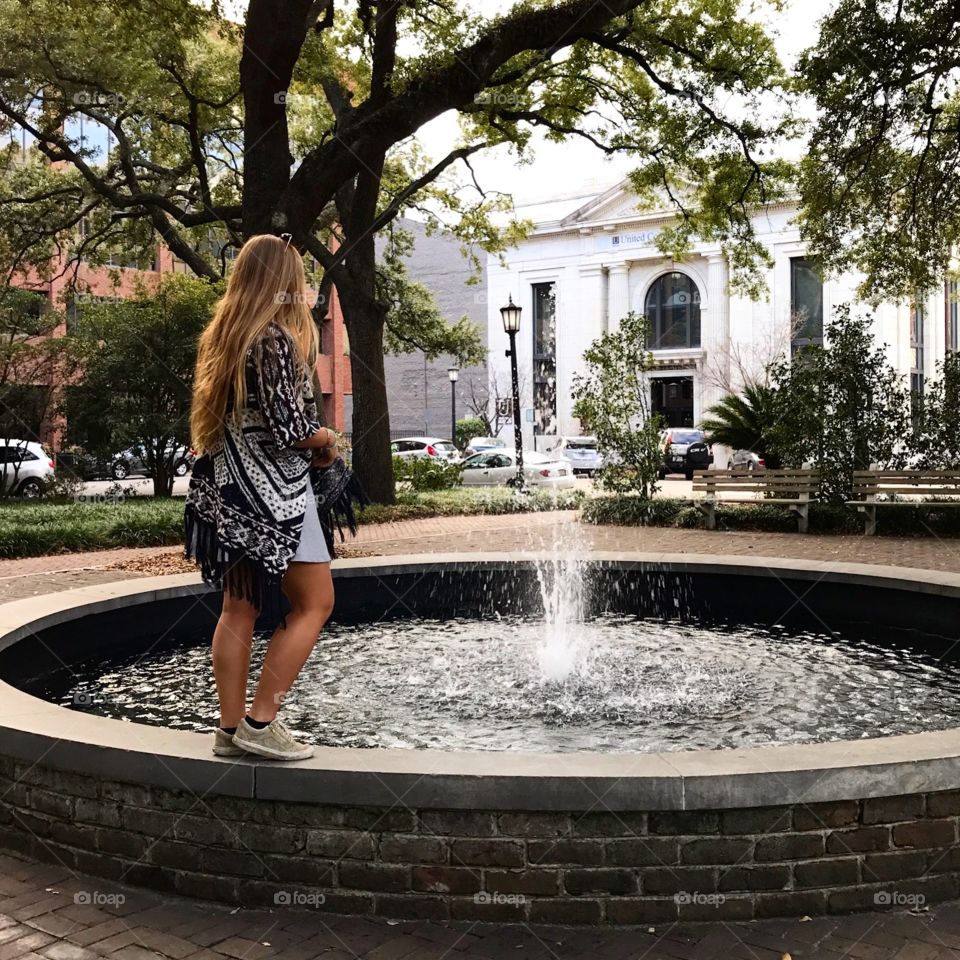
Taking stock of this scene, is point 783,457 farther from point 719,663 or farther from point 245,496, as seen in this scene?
point 245,496

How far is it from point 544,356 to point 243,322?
5166cm

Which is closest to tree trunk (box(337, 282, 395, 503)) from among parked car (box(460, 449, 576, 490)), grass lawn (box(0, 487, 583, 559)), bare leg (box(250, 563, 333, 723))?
grass lawn (box(0, 487, 583, 559))

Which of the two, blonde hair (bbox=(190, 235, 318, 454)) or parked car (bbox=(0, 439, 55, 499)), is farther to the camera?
parked car (bbox=(0, 439, 55, 499))

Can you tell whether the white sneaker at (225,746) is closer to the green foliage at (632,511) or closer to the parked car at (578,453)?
the green foliage at (632,511)

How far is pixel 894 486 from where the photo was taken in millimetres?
14695

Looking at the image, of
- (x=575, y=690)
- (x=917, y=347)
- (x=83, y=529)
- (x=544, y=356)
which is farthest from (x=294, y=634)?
(x=544, y=356)

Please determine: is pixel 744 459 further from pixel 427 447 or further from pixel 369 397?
pixel 427 447

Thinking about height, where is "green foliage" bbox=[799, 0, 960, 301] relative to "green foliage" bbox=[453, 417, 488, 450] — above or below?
above

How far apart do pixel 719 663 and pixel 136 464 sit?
19.9m

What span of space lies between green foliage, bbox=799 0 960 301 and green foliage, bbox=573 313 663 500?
348 cm

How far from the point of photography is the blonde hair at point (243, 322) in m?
3.34

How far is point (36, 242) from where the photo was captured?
20547mm

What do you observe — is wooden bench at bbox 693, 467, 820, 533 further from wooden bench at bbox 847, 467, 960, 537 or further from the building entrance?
the building entrance

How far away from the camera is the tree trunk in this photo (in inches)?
772
